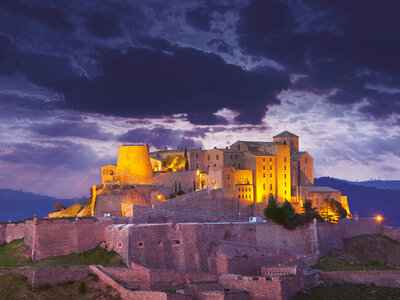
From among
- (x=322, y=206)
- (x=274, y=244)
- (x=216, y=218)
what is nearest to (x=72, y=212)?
(x=216, y=218)

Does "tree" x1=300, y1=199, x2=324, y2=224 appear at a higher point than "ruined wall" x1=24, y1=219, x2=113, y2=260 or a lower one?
higher

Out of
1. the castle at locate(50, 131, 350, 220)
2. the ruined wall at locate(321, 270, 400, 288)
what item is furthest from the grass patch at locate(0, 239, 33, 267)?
the ruined wall at locate(321, 270, 400, 288)

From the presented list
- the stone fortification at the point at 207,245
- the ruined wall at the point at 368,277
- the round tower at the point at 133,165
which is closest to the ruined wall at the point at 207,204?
the round tower at the point at 133,165

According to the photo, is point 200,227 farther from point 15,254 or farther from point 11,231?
point 11,231

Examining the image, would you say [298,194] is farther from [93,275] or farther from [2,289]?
[2,289]

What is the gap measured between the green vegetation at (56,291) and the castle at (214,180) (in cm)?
1923

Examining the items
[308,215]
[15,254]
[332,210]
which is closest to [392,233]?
[332,210]

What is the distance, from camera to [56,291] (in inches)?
1631

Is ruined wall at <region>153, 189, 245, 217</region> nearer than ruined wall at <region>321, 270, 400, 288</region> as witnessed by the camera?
No

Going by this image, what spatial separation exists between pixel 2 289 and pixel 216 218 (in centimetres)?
2706

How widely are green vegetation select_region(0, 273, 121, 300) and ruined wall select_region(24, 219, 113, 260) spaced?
6.44 m

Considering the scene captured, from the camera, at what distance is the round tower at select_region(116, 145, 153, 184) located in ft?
235

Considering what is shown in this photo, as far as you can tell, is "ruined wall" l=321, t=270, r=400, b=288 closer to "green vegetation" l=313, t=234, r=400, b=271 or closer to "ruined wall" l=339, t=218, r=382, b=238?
"green vegetation" l=313, t=234, r=400, b=271

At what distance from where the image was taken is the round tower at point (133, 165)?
7169 centimetres
